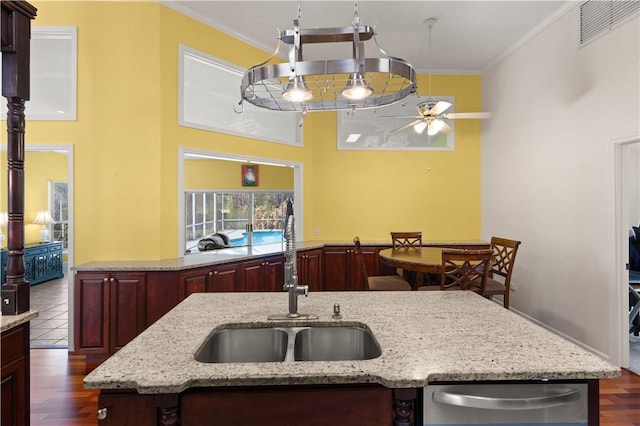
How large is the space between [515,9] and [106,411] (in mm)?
4650

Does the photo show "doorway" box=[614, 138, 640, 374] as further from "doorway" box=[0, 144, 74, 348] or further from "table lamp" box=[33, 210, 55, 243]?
"table lamp" box=[33, 210, 55, 243]

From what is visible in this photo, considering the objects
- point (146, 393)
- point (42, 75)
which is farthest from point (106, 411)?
point (42, 75)

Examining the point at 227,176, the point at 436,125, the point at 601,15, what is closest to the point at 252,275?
the point at 436,125

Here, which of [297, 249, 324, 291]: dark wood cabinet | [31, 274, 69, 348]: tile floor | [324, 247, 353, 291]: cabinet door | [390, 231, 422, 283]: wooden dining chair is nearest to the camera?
[31, 274, 69, 348]: tile floor

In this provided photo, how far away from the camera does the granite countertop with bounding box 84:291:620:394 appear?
1046mm

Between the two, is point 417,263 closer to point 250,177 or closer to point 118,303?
point 118,303

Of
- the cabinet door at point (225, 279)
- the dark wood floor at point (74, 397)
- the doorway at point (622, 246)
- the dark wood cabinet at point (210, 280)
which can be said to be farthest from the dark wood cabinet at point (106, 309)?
the doorway at point (622, 246)

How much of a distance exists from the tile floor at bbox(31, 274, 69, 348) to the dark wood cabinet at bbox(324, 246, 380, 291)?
3087mm

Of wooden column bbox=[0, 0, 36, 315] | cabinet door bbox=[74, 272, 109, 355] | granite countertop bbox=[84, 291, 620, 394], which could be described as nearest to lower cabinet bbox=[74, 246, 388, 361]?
cabinet door bbox=[74, 272, 109, 355]

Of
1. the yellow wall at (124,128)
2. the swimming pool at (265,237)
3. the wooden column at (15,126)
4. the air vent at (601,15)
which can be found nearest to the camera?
the wooden column at (15,126)

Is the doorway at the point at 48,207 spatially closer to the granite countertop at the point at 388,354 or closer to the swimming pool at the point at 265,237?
the swimming pool at the point at 265,237

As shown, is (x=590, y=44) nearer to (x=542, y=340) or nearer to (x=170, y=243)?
(x=542, y=340)

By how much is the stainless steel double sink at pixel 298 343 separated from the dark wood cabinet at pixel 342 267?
10.7 feet

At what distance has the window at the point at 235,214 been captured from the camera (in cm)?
519
